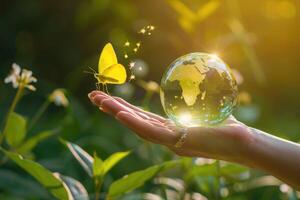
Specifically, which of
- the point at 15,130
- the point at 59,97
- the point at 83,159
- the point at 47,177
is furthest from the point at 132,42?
the point at 47,177

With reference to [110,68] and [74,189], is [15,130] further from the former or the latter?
[110,68]

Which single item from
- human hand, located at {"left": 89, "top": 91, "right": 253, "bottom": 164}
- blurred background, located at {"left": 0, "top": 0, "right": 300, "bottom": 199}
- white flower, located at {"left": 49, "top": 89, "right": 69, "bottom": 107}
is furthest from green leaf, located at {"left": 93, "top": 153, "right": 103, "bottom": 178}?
blurred background, located at {"left": 0, "top": 0, "right": 300, "bottom": 199}

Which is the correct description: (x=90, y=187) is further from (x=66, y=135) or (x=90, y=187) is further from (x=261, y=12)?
(x=261, y=12)

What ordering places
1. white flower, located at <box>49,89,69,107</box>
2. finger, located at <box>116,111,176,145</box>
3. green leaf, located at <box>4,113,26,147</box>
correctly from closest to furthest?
finger, located at <box>116,111,176,145</box> < green leaf, located at <box>4,113,26,147</box> < white flower, located at <box>49,89,69,107</box>

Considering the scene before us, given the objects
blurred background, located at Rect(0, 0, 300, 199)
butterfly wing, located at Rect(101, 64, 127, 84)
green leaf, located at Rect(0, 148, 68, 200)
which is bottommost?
green leaf, located at Rect(0, 148, 68, 200)

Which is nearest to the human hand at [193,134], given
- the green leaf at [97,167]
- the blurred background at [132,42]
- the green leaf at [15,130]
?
the green leaf at [97,167]

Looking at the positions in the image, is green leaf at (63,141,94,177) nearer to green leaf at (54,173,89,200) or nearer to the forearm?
green leaf at (54,173,89,200)
